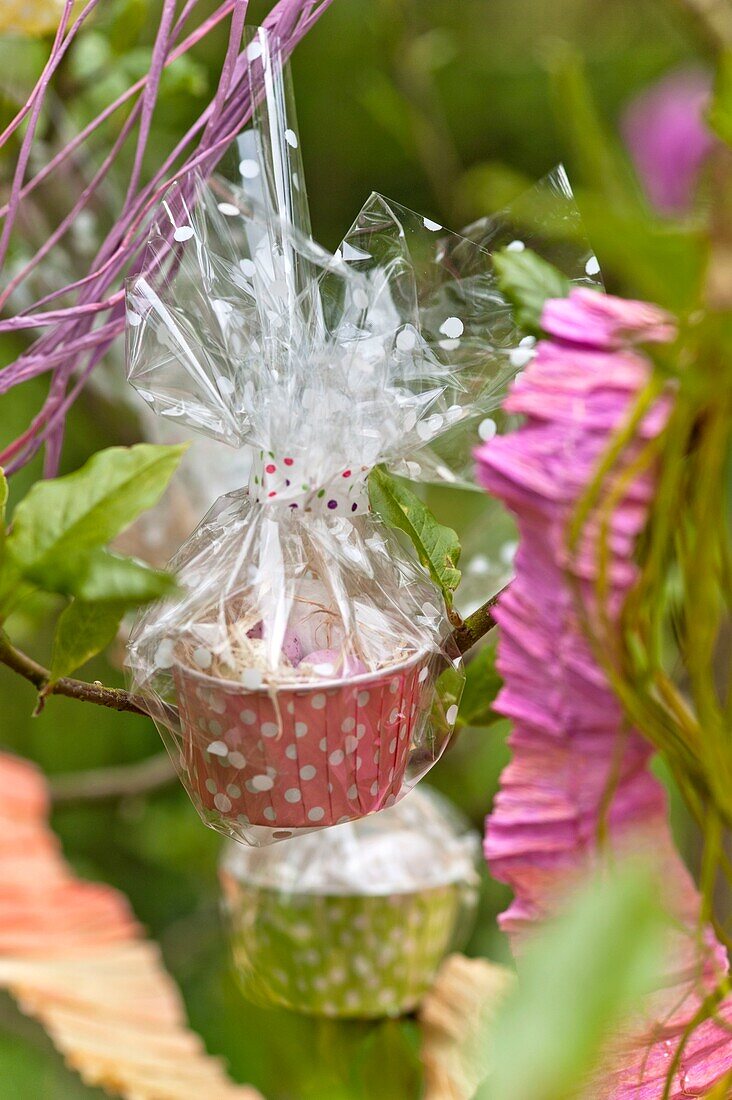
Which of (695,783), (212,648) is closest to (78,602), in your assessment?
(212,648)

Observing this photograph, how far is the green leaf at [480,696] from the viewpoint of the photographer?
0.29 meters

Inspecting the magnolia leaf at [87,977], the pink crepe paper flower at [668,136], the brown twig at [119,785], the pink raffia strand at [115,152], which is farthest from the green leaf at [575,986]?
the pink crepe paper flower at [668,136]

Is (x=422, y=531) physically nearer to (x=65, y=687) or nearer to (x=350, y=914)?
(x=65, y=687)

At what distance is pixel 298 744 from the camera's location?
0.72 feet

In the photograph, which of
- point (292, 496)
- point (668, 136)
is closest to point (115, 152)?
point (292, 496)

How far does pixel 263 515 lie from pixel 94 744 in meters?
0.72

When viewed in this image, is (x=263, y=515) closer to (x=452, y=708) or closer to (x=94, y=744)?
(x=452, y=708)

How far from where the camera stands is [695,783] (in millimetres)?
198

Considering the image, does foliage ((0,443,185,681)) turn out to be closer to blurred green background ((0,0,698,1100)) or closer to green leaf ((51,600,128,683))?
green leaf ((51,600,128,683))

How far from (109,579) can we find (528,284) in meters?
0.12

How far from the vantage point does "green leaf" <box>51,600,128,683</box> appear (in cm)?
23

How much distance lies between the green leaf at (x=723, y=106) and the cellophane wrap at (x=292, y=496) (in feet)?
0.19

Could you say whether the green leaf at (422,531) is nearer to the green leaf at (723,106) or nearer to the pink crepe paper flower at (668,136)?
the green leaf at (723,106)

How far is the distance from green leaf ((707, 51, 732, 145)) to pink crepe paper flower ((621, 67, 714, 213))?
668 millimetres
